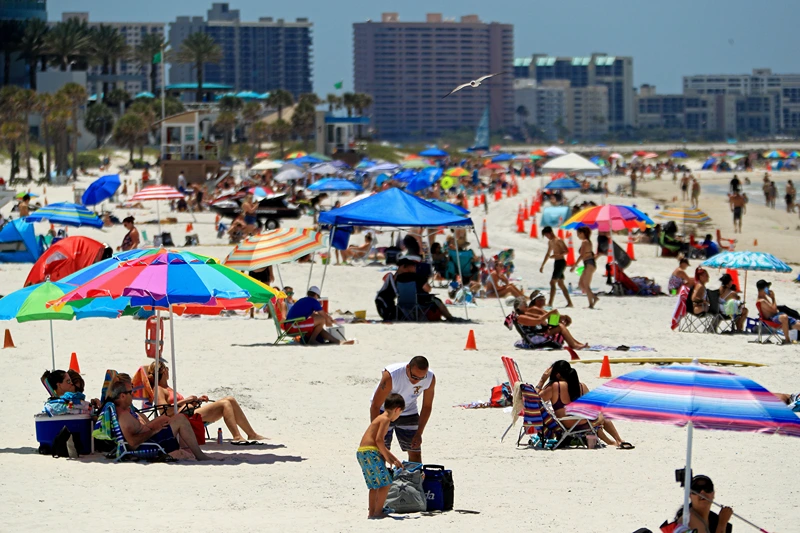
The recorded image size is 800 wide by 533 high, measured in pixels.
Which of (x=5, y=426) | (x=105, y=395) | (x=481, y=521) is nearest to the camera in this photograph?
(x=481, y=521)

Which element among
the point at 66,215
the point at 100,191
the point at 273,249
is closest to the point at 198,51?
the point at 100,191

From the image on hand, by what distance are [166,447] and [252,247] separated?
7098mm

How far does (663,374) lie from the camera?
5.91 m

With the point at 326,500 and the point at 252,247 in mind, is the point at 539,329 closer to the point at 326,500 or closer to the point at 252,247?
the point at 252,247

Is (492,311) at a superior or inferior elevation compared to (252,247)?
inferior

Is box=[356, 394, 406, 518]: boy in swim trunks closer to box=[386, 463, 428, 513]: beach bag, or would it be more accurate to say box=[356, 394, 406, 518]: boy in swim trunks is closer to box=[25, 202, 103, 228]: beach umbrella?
box=[386, 463, 428, 513]: beach bag

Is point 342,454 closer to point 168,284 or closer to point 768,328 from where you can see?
point 168,284

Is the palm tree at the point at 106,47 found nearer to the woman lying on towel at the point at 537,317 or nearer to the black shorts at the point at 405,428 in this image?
the woman lying on towel at the point at 537,317

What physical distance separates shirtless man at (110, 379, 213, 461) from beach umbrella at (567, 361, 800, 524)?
3.51 metres

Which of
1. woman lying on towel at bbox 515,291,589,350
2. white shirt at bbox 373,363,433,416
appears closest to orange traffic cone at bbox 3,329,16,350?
woman lying on towel at bbox 515,291,589,350

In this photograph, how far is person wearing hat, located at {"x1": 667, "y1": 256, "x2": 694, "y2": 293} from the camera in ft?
55.4

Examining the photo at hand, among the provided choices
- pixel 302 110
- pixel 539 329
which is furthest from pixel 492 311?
pixel 302 110

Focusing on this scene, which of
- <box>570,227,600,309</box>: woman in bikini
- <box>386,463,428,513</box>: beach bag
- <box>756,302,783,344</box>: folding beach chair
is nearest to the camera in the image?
<box>386,463,428,513</box>: beach bag

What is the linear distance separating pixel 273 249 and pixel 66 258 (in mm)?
3007
